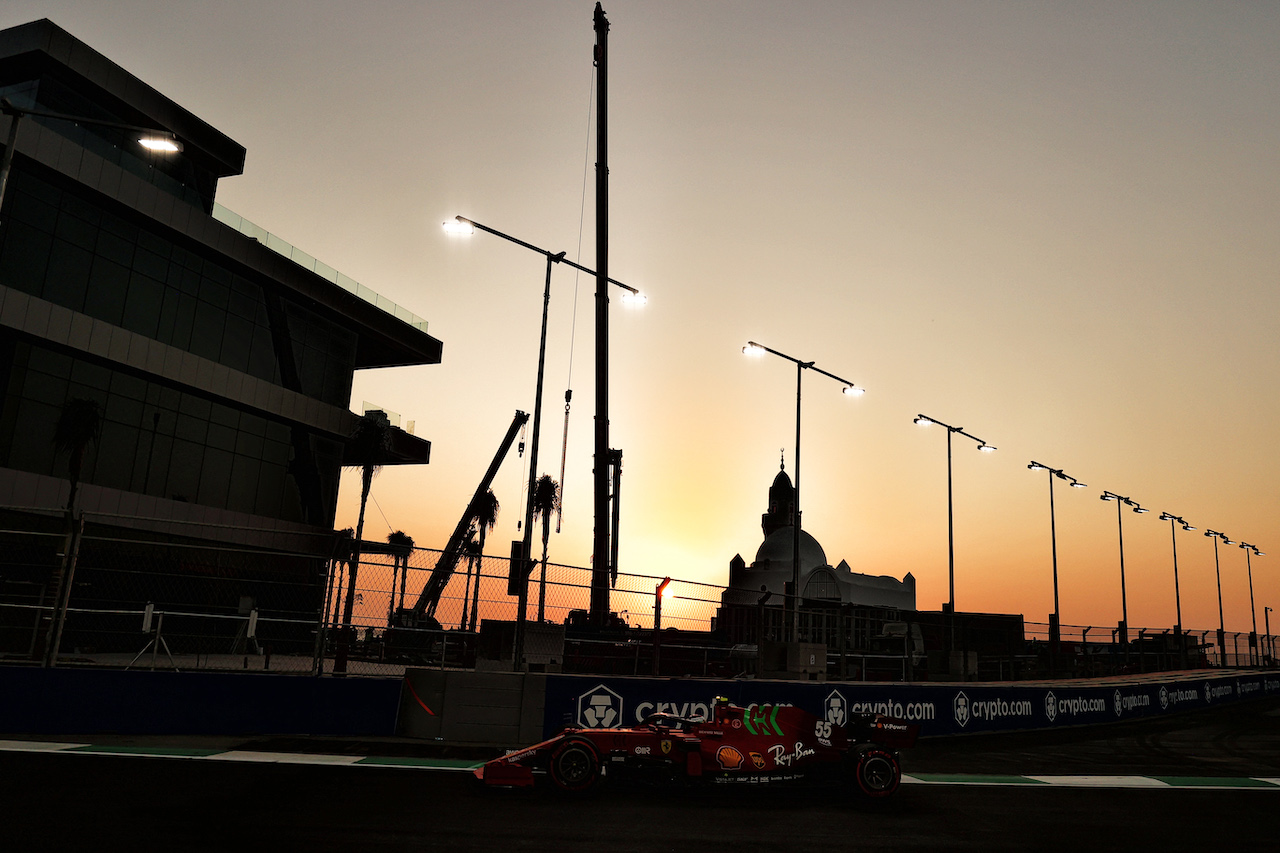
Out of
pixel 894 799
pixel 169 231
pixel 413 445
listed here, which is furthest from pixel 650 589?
pixel 413 445

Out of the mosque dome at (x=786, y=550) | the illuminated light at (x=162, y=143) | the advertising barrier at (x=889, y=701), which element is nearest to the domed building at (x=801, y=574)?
the mosque dome at (x=786, y=550)

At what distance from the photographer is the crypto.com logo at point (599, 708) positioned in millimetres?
15492

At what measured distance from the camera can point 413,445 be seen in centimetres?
5534

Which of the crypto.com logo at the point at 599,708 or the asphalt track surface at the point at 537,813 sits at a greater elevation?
the crypto.com logo at the point at 599,708

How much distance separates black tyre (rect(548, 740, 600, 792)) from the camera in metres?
10.8

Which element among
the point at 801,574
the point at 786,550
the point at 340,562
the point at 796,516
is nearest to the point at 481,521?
the point at 796,516

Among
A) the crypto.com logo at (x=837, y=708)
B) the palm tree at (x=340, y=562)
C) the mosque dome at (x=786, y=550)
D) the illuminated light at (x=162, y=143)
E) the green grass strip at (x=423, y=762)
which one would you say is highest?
the mosque dome at (x=786, y=550)

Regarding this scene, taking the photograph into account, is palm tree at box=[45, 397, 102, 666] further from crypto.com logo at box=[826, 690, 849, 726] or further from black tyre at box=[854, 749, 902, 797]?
black tyre at box=[854, 749, 902, 797]

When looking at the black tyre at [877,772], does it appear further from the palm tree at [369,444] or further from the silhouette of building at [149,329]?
the palm tree at [369,444]

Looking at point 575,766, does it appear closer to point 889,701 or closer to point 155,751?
point 155,751

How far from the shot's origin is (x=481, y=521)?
6838 cm

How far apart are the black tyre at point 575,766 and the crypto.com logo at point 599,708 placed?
15.2 feet

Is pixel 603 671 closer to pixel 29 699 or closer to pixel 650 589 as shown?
pixel 650 589

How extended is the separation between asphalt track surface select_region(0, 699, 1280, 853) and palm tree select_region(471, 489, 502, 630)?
285 centimetres
